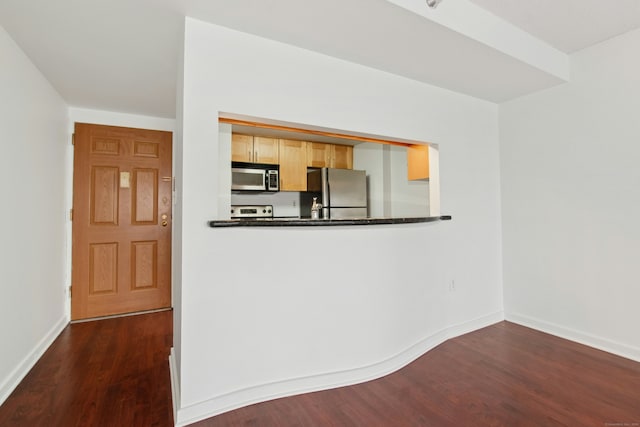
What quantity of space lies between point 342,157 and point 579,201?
2861 millimetres

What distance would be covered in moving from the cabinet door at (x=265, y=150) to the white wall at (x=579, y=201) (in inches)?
103

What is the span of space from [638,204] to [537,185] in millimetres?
718

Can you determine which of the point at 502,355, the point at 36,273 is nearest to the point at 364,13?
the point at 502,355

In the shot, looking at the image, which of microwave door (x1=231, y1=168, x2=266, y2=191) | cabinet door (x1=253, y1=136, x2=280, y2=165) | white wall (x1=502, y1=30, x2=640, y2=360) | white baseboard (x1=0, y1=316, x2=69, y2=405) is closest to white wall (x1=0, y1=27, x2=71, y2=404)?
white baseboard (x1=0, y1=316, x2=69, y2=405)

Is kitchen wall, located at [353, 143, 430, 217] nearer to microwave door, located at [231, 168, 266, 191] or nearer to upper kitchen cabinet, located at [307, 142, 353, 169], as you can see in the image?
upper kitchen cabinet, located at [307, 142, 353, 169]

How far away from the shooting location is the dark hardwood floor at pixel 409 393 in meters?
1.64

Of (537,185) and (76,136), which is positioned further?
(76,136)

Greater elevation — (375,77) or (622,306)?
(375,77)

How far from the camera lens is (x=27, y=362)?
218 centimetres

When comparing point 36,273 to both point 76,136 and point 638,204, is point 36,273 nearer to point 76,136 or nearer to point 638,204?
point 76,136

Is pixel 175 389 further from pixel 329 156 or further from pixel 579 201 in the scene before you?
pixel 329 156

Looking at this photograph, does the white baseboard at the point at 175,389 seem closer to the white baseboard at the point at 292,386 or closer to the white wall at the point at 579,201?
the white baseboard at the point at 292,386

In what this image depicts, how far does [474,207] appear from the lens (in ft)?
9.78

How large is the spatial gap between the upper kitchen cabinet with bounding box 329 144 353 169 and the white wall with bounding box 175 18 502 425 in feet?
6.69
